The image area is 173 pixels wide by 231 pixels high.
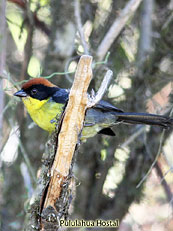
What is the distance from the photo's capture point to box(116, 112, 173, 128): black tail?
3525 mm

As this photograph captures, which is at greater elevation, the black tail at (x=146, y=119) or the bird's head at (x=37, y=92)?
the bird's head at (x=37, y=92)

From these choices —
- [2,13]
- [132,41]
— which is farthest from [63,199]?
[132,41]

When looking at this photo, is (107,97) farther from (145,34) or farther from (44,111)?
(44,111)

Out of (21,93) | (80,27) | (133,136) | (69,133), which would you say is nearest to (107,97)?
(133,136)

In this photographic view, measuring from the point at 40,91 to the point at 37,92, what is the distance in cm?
3

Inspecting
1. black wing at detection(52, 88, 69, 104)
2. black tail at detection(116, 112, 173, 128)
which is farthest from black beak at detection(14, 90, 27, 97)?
black tail at detection(116, 112, 173, 128)

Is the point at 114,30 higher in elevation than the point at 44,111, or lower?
higher

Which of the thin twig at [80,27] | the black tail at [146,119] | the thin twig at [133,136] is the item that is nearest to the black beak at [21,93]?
the thin twig at [80,27]

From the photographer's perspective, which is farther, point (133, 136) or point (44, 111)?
point (133, 136)

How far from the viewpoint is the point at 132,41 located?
5.34 m

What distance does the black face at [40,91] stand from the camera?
395 cm

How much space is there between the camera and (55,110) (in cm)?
380

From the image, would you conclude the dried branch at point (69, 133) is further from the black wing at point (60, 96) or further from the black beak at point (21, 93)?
the black beak at point (21, 93)

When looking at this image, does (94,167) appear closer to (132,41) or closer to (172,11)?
(132,41)
